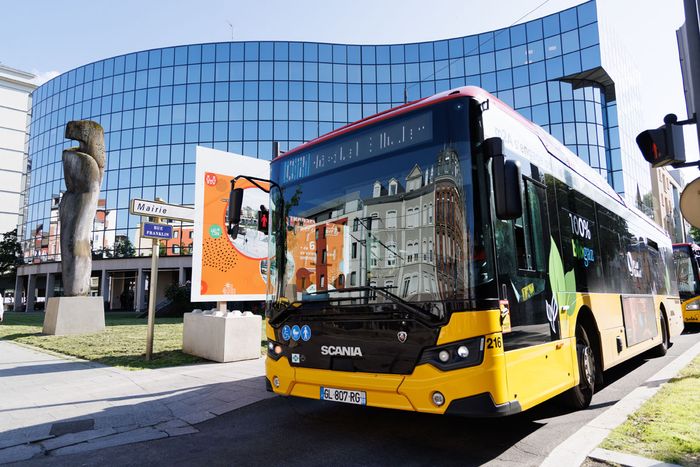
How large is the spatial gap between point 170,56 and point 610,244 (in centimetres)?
4233

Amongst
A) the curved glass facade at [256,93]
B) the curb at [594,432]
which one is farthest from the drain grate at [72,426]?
the curved glass facade at [256,93]

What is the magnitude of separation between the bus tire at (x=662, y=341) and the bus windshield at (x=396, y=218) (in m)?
8.51

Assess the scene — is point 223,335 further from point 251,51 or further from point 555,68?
point 251,51

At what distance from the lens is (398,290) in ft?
13.5

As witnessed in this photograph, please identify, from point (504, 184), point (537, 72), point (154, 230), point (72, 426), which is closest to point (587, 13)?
point (537, 72)

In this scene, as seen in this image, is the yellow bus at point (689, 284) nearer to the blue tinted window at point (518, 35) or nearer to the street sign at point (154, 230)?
the street sign at point (154, 230)

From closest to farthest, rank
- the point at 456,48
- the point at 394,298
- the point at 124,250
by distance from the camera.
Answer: the point at 394,298 < the point at 124,250 < the point at 456,48

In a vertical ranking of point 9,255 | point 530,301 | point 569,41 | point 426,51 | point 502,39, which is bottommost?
point 530,301

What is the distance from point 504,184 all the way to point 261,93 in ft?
127

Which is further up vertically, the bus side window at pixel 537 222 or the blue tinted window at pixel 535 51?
the blue tinted window at pixel 535 51

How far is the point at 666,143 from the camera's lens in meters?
5.15

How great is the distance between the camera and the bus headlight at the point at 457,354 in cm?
377

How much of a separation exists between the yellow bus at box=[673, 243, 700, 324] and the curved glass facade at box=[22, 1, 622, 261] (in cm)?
2070

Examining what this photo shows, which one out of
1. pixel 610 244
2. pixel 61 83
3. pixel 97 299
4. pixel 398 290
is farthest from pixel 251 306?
pixel 61 83
